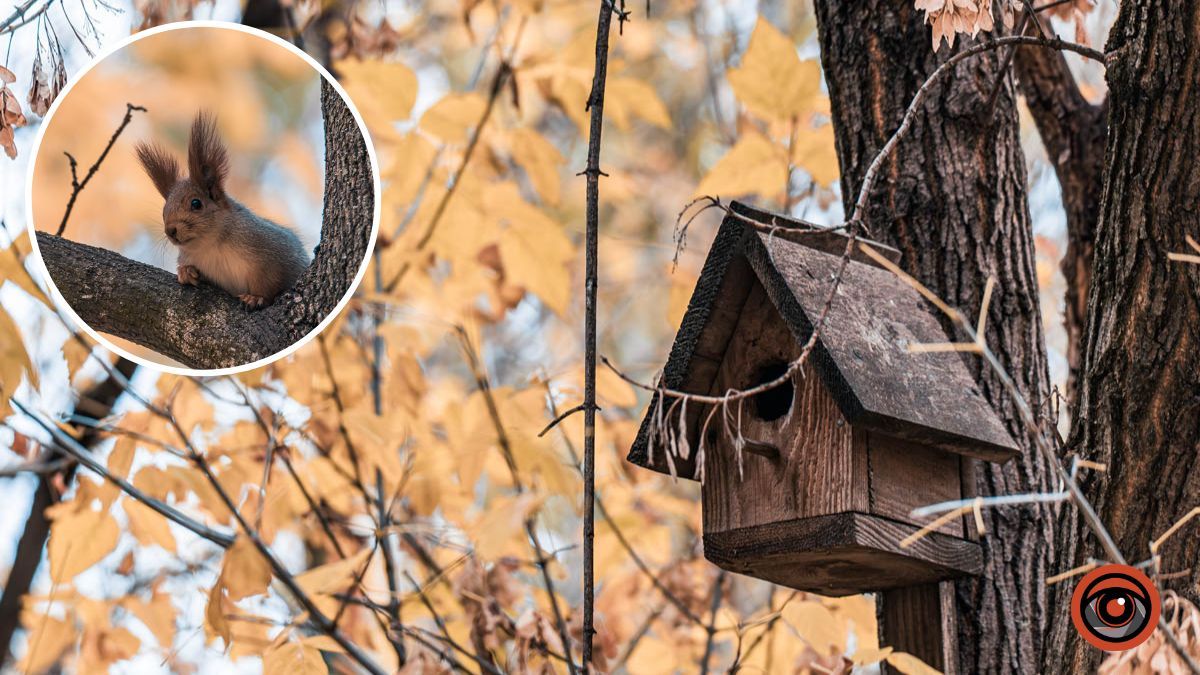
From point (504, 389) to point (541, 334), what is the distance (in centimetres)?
402

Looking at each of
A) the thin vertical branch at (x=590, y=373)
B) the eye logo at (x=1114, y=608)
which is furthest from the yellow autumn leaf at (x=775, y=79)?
the eye logo at (x=1114, y=608)

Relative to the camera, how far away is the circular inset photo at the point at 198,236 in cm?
224

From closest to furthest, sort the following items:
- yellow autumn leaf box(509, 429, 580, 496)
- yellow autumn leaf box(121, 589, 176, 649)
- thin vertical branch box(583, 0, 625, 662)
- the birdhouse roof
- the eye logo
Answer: the eye logo, thin vertical branch box(583, 0, 625, 662), the birdhouse roof, yellow autumn leaf box(509, 429, 580, 496), yellow autumn leaf box(121, 589, 176, 649)

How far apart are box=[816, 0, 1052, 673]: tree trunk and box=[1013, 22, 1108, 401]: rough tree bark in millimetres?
426

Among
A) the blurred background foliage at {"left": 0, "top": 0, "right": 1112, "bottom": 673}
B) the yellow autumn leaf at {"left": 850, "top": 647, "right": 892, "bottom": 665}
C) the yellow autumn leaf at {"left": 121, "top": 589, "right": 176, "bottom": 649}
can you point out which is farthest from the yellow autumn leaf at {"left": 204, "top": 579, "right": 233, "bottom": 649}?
the yellow autumn leaf at {"left": 850, "top": 647, "right": 892, "bottom": 665}

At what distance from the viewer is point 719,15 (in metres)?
6.54

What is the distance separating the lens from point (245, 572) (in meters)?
2.30

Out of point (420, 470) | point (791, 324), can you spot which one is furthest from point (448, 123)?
point (791, 324)

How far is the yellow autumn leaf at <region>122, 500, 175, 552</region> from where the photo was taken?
294cm

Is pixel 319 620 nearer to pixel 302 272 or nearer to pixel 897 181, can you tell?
pixel 302 272

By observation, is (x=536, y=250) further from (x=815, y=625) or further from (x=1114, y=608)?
(x=1114, y=608)

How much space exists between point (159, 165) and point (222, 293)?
0.43 m

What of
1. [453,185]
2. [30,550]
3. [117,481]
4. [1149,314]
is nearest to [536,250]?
[453,185]

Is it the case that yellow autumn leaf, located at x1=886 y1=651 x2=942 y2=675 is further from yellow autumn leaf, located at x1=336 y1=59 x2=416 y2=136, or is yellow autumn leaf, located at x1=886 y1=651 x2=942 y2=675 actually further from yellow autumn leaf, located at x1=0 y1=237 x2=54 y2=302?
yellow autumn leaf, located at x1=336 y1=59 x2=416 y2=136
